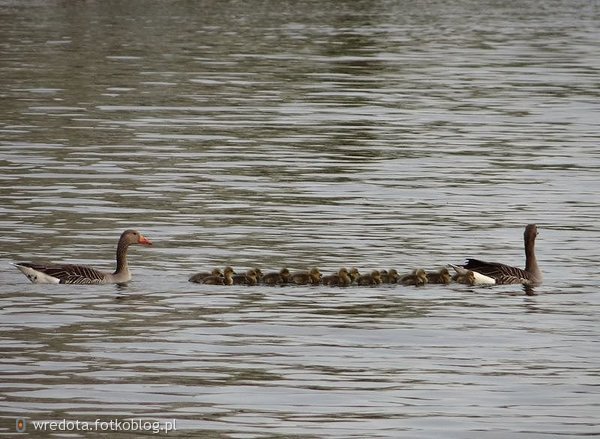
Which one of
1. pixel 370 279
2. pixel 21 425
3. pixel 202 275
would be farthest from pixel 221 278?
pixel 21 425

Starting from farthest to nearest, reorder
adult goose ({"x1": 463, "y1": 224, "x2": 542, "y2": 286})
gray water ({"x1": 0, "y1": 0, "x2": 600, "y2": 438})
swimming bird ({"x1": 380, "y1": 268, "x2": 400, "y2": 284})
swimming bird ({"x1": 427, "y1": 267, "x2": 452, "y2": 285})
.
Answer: adult goose ({"x1": 463, "y1": 224, "x2": 542, "y2": 286})
swimming bird ({"x1": 427, "y1": 267, "x2": 452, "y2": 285})
swimming bird ({"x1": 380, "y1": 268, "x2": 400, "y2": 284})
gray water ({"x1": 0, "y1": 0, "x2": 600, "y2": 438})

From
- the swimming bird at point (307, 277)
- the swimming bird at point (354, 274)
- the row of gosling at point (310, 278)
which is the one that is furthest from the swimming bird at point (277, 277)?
the swimming bird at point (354, 274)

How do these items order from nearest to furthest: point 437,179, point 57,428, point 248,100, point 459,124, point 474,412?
1. point 57,428
2. point 474,412
3. point 437,179
4. point 459,124
5. point 248,100

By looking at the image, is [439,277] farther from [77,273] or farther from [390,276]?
[77,273]

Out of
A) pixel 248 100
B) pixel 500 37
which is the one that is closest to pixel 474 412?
pixel 248 100

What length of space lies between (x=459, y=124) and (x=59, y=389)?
29611 mm

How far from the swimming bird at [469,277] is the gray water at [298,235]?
160 mm

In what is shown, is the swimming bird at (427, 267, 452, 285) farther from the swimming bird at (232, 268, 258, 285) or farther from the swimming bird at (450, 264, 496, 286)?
the swimming bird at (232, 268, 258, 285)

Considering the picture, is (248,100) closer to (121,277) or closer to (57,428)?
(121,277)

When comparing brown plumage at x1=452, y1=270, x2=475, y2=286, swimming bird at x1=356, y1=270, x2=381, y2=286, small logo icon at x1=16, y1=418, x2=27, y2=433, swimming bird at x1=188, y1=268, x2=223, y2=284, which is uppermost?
swimming bird at x1=188, y1=268, x2=223, y2=284

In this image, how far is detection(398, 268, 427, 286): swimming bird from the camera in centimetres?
2366

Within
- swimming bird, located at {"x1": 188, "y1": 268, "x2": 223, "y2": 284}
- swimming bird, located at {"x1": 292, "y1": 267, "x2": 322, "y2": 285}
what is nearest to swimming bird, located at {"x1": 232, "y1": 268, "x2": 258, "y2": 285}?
swimming bird, located at {"x1": 188, "y1": 268, "x2": 223, "y2": 284}

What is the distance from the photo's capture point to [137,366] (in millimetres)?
18641

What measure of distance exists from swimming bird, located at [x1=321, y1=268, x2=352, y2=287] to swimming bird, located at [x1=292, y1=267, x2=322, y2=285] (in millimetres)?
106
